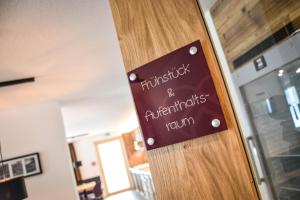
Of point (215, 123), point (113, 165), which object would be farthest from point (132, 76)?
point (113, 165)

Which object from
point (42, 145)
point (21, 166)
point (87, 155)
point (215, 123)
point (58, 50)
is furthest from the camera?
point (87, 155)

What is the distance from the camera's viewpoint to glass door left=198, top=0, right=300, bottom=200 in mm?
1090

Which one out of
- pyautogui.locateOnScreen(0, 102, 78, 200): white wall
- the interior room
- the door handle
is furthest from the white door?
the door handle

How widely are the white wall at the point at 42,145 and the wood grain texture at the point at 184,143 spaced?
10.1 ft

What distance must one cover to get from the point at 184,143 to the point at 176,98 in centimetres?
18

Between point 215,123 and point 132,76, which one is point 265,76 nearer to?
point 215,123

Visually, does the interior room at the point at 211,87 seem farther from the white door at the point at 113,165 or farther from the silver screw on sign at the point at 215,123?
the white door at the point at 113,165

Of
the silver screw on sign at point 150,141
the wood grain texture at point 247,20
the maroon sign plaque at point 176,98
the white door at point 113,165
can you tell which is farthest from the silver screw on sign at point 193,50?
the white door at point 113,165

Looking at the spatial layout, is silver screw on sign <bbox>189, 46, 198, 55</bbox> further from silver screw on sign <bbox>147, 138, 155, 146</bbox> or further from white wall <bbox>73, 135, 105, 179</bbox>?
white wall <bbox>73, 135, 105, 179</bbox>

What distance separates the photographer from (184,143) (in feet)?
3.41

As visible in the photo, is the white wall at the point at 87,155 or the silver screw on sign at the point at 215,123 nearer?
the silver screw on sign at the point at 215,123

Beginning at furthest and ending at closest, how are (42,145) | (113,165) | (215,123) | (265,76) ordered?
(113,165)
(42,145)
(265,76)
(215,123)

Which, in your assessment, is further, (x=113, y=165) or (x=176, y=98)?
(x=113, y=165)

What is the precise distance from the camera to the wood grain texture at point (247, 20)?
44.9 inches
